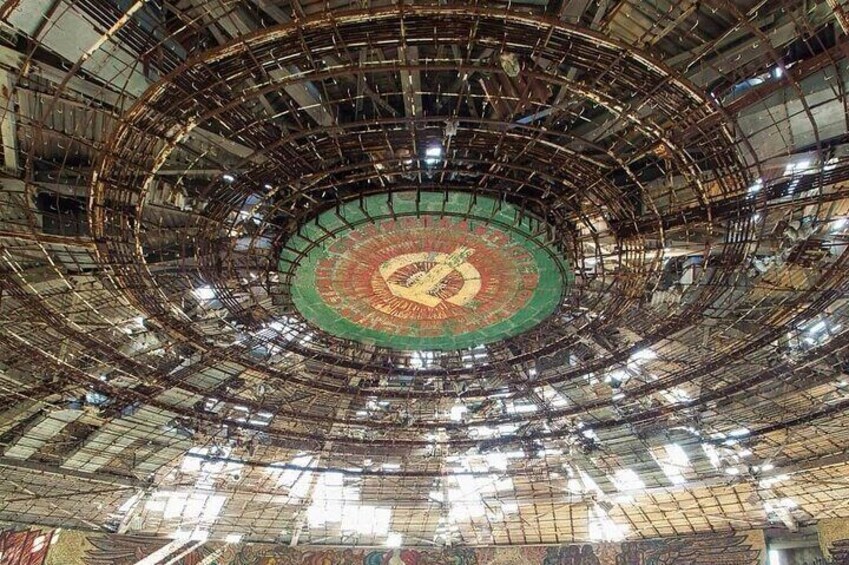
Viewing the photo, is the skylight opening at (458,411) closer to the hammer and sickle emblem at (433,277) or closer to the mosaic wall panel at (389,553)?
the hammer and sickle emblem at (433,277)

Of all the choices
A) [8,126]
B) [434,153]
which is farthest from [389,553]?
[8,126]

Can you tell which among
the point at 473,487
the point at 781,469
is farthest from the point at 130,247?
the point at 781,469

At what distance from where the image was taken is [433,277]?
1731 centimetres

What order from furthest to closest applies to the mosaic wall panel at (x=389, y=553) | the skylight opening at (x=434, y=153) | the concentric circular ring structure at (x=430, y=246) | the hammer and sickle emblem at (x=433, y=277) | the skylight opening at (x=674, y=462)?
the mosaic wall panel at (x=389, y=553)
the skylight opening at (x=674, y=462)
the hammer and sickle emblem at (x=433, y=277)
the skylight opening at (x=434, y=153)
the concentric circular ring structure at (x=430, y=246)

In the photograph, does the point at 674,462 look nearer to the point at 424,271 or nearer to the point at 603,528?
the point at 603,528

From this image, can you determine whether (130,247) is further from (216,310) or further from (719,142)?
(719,142)

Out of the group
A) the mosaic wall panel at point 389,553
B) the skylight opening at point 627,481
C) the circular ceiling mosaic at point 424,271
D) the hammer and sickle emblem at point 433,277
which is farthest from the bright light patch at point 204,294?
the skylight opening at point 627,481

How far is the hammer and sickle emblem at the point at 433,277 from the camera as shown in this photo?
1677cm

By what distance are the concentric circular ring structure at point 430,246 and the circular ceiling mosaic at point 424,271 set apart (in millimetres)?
100

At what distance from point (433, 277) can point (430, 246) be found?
48.1 inches

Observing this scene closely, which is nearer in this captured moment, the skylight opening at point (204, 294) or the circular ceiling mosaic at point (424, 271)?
the circular ceiling mosaic at point (424, 271)

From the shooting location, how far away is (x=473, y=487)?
32.1 meters

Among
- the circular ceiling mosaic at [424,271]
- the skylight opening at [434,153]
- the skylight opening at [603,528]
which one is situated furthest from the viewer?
the skylight opening at [603,528]

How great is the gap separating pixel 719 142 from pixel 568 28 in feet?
15.7
